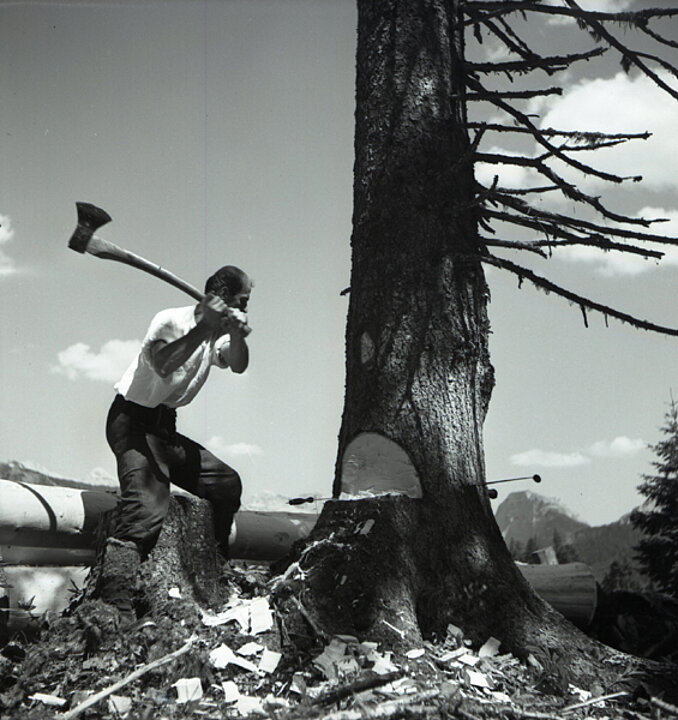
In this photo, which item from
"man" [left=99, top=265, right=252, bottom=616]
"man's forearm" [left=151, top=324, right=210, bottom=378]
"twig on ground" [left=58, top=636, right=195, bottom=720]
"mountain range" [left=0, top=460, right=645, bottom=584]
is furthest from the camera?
"mountain range" [left=0, top=460, right=645, bottom=584]

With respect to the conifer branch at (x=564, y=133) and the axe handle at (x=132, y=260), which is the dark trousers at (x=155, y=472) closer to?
the axe handle at (x=132, y=260)

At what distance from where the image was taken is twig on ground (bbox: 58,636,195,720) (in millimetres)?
2719

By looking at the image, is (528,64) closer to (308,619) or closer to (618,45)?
(618,45)

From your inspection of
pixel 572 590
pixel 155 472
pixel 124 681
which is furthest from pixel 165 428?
pixel 572 590

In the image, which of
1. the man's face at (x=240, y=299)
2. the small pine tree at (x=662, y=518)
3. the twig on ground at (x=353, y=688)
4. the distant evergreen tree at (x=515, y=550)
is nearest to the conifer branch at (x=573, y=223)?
the man's face at (x=240, y=299)

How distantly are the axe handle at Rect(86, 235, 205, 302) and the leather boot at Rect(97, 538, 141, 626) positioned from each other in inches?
55.6

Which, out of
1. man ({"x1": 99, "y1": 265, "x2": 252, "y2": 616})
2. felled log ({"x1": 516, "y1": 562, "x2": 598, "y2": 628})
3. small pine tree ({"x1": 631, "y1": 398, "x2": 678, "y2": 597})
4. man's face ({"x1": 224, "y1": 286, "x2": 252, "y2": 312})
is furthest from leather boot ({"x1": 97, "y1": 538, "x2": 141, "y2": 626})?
small pine tree ({"x1": 631, "y1": 398, "x2": 678, "y2": 597})

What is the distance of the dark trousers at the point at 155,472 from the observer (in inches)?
141

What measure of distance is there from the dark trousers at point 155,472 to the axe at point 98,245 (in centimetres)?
75

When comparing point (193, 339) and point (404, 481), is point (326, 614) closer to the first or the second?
point (404, 481)

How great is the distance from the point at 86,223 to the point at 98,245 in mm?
151

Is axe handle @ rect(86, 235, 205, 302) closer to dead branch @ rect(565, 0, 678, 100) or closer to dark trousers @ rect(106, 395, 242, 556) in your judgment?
dark trousers @ rect(106, 395, 242, 556)

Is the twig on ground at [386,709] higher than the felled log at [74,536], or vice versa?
the felled log at [74,536]

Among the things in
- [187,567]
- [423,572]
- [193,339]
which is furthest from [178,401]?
[423,572]
